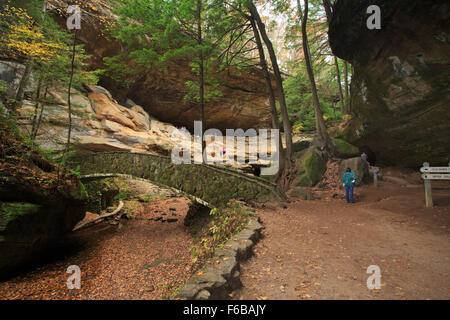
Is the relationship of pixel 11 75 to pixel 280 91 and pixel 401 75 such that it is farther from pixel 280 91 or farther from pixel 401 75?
pixel 401 75

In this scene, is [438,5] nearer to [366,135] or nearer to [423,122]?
[423,122]

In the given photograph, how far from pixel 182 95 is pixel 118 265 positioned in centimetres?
1879

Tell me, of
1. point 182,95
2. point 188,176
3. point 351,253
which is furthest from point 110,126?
point 351,253

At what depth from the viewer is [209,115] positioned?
2509 cm

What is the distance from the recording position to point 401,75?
380 inches

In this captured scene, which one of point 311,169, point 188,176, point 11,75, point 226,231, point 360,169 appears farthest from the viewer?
point 11,75

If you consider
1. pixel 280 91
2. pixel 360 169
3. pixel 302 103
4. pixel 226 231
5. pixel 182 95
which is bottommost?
pixel 226 231

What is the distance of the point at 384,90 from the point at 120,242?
647 inches

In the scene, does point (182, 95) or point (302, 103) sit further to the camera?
point (182, 95)

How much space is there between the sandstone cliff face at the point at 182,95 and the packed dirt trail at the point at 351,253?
15375mm

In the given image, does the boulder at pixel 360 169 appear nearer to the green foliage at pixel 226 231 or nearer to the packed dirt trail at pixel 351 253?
the packed dirt trail at pixel 351 253

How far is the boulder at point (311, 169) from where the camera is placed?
1101 centimetres

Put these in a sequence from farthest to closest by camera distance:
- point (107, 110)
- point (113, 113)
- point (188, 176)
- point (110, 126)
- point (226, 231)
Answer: point (113, 113) → point (107, 110) → point (110, 126) → point (188, 176) → point (226, 231)

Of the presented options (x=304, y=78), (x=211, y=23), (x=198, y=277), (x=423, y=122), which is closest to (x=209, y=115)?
(x=304, y=78)
